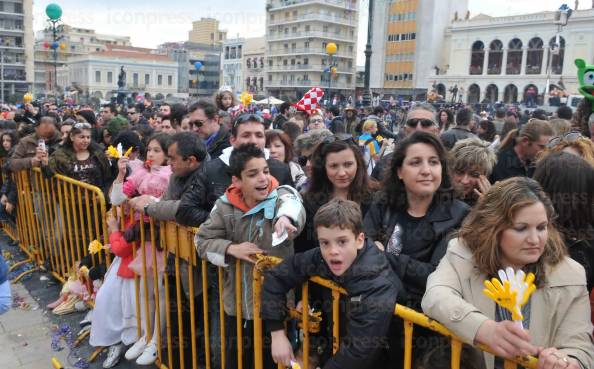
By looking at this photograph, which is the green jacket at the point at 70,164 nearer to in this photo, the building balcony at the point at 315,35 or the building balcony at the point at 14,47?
the building balcony at the point at 315,35

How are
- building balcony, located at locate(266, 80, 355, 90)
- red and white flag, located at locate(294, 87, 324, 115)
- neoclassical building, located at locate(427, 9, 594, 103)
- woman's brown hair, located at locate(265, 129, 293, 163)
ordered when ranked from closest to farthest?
woman's brown hair, located at locate(265, 129, 293, 163) < red and white flag, located at locate(294, 87, 324, 115) < neoclassical building, located at locate(427, 9, 594, 103) < building balcony, located at locate(266, 80, 355, 90)

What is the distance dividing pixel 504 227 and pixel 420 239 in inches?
24.2

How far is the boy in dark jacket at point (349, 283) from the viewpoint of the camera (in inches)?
82.3

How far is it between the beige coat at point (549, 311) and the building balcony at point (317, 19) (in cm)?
7493

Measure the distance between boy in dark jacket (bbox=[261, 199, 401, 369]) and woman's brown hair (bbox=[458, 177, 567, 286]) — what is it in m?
0.43

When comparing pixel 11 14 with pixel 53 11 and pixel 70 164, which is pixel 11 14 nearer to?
pixel 53 11

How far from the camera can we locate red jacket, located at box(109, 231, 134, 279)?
3881 mm

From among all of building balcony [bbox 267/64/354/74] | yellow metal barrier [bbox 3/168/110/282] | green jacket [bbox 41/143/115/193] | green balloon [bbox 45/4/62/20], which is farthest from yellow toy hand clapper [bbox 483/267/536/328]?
building balcony [bbox 267/64/354/74]

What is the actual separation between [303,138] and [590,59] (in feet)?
179

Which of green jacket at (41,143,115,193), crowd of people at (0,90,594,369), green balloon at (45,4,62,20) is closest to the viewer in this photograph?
crowd of people at (0,90,594,369)

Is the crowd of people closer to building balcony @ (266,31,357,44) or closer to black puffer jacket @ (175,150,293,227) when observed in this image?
black puffer jacket @ (175,150,293,227)

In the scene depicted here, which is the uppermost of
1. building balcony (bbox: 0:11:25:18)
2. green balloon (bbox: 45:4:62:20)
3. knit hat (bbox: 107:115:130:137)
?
building balcony (bbox: 0:11:25:18)

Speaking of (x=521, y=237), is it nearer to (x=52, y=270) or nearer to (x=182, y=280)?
(x=182, y=280)

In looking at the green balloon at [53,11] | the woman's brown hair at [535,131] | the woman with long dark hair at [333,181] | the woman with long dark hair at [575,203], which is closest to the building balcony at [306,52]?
the green balloon at [53,11]
